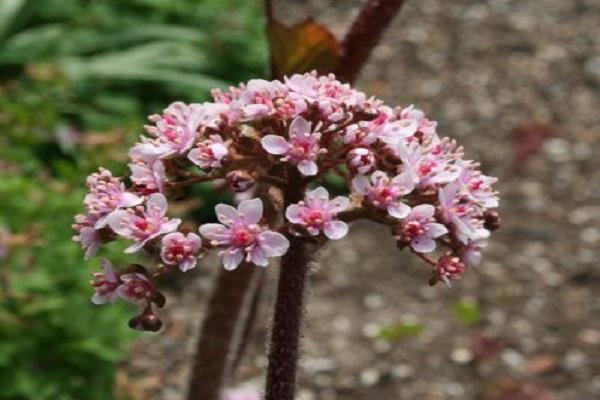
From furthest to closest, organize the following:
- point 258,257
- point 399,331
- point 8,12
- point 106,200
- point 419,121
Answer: point 8,12 → point 399,331 → point 419,121 → point 106,200 → point 258,257

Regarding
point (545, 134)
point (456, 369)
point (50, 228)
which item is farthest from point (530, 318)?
point (50, 228)

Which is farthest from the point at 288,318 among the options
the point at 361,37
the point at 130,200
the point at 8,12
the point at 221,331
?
the point at 8,12

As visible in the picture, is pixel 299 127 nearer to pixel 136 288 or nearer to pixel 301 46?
pixel 136 288

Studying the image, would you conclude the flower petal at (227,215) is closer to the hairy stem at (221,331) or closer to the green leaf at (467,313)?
the hairy stem at (221,331)

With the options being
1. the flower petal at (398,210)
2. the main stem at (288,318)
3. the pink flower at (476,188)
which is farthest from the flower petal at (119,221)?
the pink flower at (476,188)

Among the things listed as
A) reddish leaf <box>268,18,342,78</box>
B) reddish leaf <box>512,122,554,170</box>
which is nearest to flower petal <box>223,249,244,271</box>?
reddish leaf <box>268,18,342,78</box>

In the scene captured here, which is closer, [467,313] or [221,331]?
[221,331]

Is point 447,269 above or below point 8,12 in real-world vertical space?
below
